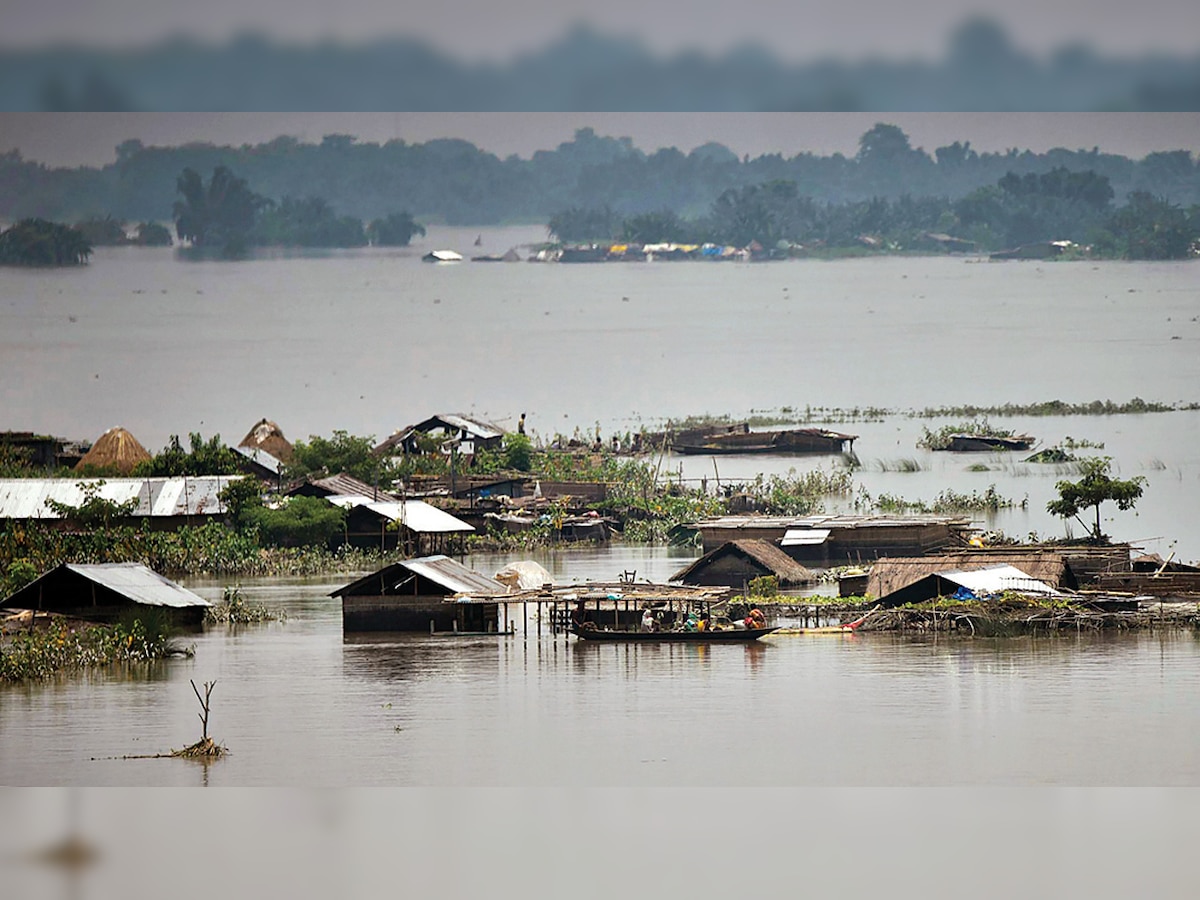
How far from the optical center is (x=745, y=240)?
7.84 meters

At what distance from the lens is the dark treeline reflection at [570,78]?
285 inches

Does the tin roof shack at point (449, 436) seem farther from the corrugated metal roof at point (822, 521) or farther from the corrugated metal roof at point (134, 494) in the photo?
the corrugated metal roof at point (822, 521)

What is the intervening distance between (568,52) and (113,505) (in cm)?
272

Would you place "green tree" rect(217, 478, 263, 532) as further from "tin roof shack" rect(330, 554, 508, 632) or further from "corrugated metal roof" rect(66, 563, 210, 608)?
"tin roof shack" rect(330, 554, 508, 632)

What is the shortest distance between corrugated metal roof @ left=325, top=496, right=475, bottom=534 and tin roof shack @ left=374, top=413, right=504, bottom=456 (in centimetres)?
25

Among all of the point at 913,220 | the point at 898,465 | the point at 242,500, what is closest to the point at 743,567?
the point at 898,465

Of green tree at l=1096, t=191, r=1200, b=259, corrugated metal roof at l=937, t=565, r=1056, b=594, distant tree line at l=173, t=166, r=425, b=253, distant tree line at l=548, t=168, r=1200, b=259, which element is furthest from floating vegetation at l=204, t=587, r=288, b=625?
green tree at l=1096, t=191, r=1200, b=259

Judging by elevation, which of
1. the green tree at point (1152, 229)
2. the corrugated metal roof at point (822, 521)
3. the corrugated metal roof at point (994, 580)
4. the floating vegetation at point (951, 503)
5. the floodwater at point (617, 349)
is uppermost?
the green tree at point (1152, 229)

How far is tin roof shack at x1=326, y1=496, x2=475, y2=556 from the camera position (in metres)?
8.15

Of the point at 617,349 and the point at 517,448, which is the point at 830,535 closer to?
the point at 617,349

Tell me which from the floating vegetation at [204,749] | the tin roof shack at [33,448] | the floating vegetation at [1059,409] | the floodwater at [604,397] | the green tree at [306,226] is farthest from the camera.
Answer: the tin roof shack at [33,448]

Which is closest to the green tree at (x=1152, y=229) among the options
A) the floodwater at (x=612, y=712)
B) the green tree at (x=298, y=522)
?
the floodwater at (x=612, y=712)

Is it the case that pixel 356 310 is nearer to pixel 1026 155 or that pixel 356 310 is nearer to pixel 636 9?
pixel 636 9

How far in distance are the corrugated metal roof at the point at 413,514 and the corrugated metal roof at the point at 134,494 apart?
49 cm
